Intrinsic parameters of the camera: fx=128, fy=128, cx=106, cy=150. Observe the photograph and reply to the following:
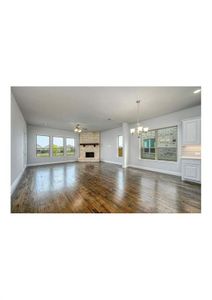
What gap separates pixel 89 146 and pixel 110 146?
83.1 inches

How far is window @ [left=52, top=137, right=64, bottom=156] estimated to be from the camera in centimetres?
938

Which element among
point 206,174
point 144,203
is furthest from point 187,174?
point 206,174

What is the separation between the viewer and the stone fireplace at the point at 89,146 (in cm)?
1085

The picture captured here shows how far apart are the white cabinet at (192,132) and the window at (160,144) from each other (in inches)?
41.1

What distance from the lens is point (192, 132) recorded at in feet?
14.2

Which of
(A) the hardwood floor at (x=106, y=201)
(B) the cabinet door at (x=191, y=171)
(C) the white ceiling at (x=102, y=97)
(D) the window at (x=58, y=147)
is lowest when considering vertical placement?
(A) the hardwood floor at (x=106, y=201)

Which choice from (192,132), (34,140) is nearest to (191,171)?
(192,132)

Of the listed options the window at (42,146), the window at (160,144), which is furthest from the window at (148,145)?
the window at (42,146)

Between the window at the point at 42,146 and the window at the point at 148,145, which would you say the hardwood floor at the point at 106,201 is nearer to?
the window at the point at 148,145

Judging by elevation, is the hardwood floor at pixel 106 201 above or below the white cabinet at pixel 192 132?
below

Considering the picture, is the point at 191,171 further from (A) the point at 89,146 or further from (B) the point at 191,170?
(A) the point at 89,146

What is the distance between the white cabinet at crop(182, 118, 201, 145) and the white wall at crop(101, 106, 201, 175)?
65 cm
